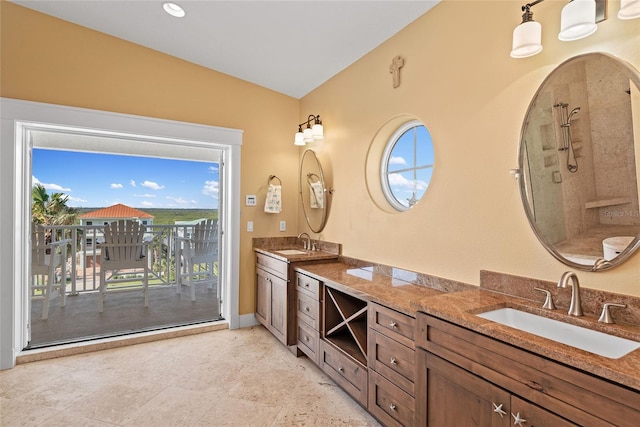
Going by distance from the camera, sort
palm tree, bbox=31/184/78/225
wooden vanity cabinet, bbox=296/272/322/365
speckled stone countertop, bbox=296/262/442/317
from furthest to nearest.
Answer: palm tree, bbox=31/184/78/225 < wooden vanity cabinet, bbox=296/272/322/365 < speckled stone countertop, bbox=296/262/442/317

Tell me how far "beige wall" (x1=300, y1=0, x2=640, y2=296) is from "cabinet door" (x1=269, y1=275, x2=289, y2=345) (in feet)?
2.77

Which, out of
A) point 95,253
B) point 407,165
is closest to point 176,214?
point 95,253

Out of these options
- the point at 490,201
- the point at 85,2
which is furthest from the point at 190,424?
the point at 85,2

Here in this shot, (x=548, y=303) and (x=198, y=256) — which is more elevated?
(x=548, y=303)

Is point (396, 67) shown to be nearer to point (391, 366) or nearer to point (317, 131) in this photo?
point (317, 131)

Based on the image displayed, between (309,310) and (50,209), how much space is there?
3.66 meters

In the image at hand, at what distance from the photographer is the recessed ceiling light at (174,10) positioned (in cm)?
252

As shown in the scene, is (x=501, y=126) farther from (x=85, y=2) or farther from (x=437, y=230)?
(x=85, y=2)

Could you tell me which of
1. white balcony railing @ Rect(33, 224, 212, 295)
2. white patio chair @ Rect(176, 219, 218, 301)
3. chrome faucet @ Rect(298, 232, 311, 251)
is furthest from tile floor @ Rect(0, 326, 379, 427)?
white balcony railing @ Rect(33, 224, 212, 295)

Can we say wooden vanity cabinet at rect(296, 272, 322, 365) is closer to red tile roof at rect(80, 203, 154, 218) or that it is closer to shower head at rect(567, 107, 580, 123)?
shower head at rect(567, 107, 580, 123)

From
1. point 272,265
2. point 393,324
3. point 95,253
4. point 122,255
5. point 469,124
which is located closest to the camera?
point 393,324

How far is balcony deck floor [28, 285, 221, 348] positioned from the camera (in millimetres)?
3338

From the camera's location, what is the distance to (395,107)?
256 centimetres

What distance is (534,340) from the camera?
1.14 metres
